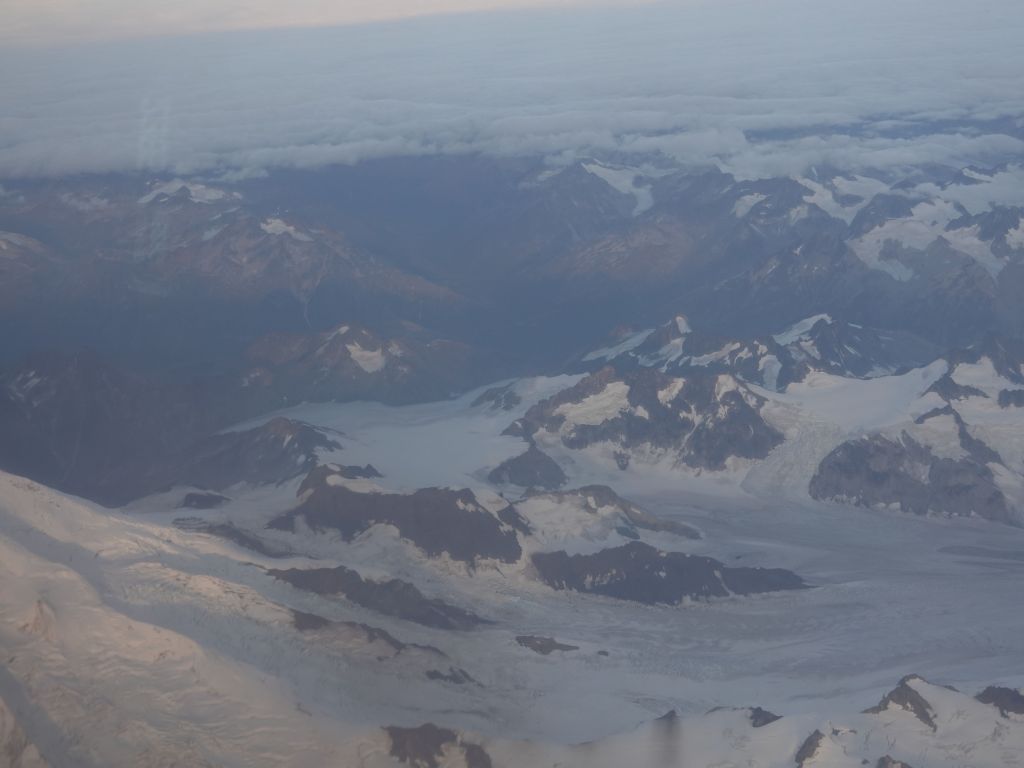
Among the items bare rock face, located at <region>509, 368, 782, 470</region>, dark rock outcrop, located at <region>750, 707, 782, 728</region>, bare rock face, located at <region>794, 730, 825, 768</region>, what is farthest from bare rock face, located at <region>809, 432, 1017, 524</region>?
bare rock face, located at <region>794, 730, 825, 768</region>

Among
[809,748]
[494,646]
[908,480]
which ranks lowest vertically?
[908,480]

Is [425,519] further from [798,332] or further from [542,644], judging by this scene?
[798,332]

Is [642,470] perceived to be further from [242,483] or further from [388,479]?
[242,483]

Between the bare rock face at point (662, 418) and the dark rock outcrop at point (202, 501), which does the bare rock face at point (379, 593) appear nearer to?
the dark rock outcrop at point (202, 501)

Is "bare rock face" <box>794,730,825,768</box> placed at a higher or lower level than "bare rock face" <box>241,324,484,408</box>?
higher

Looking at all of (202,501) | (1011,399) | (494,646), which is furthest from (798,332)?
(494,646)

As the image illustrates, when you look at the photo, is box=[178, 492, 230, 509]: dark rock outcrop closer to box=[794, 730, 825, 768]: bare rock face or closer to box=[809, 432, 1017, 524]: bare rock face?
box=[809, 432, 1017, 524]: bare rock face

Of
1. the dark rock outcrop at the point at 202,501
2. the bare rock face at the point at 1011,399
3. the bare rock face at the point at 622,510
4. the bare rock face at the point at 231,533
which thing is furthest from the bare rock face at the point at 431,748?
the bare rock face at the point at 1011,399
